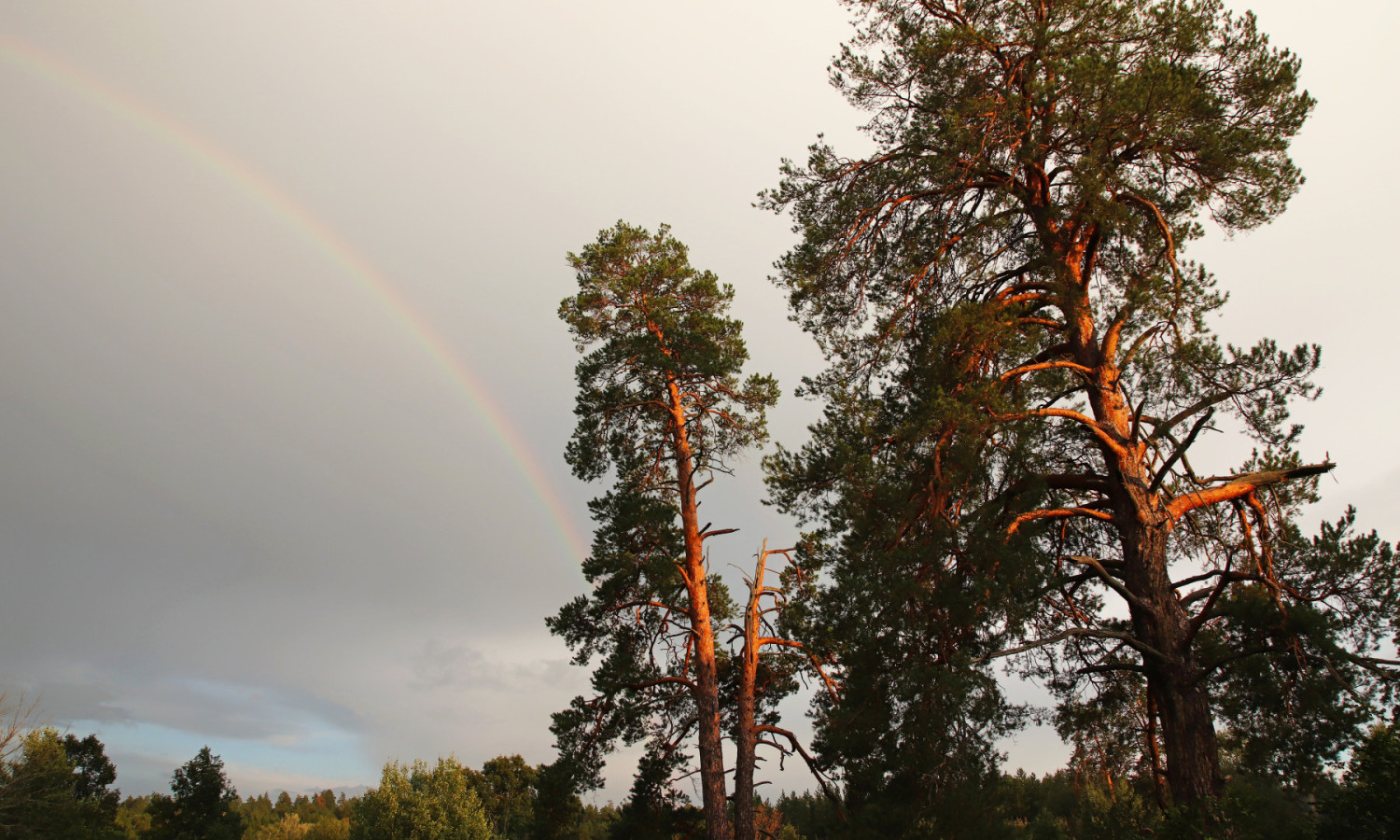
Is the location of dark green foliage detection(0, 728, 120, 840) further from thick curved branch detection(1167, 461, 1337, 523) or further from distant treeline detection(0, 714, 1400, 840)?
thick curved branch detection(1167, 461, 1337, 523)

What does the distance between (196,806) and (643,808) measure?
4134 centimetres

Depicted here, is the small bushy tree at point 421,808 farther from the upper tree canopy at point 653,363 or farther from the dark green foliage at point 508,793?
the upper tree canopy at point 653,363

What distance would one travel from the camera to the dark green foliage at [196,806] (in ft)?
142

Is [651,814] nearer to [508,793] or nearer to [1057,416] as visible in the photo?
[1057,416]

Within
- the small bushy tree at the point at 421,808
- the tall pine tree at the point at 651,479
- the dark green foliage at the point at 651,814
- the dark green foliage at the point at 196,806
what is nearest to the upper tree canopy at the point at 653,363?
the tall pine tree at the point at 651,479

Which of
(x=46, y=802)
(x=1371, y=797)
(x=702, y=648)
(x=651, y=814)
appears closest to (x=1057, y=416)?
(x=1371, y=797)

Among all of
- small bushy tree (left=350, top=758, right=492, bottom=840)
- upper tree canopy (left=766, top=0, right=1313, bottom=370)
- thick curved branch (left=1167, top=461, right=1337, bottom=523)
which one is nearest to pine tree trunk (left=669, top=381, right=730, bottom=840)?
upper tree canopy (left=766, top=0, right=1313, bottom=370)

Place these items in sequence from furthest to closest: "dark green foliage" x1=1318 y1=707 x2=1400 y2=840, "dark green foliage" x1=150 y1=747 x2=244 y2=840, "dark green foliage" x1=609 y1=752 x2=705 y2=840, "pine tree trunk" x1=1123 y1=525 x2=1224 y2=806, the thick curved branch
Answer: "dark green foliage" x1=150 y1=747 x2=244 y2=840
"dark green foliage" x1=609 y1=752 x2=705 y2=840
the thick curved branch
"pine tree trunk" x1=1123 y1=525 x2=1224 y2=806
"dark green foliage" x1=1318 y1=707 x2=1400 y2=840

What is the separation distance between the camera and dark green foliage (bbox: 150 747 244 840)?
43219mm

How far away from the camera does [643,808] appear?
17.6 meters

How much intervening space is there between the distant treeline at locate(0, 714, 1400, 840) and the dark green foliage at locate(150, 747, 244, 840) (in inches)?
2.6

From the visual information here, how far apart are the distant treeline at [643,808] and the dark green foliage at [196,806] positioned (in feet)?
0.22

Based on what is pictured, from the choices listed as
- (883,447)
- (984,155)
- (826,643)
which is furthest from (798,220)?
(826,643)

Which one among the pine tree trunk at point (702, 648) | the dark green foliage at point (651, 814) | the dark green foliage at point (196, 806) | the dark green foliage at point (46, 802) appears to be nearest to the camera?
the pine tree trunk at point (702, 648)
